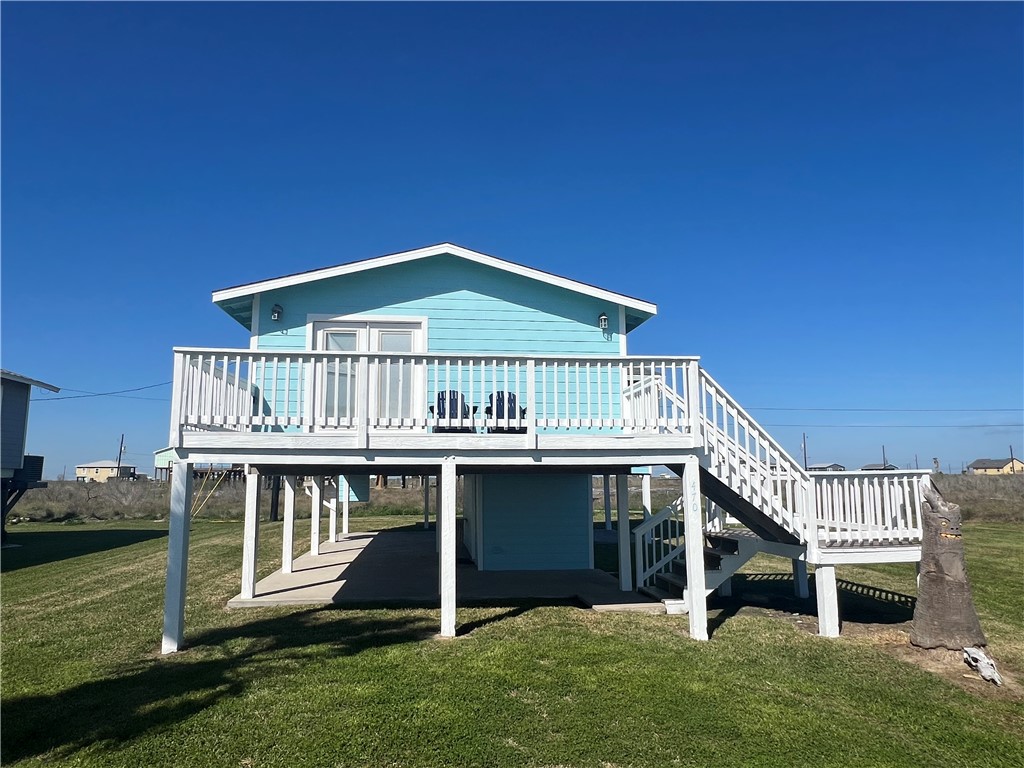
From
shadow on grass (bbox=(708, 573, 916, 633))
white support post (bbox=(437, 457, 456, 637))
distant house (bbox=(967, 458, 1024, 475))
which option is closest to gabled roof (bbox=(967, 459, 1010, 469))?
distant house (bbox=(967, 458, 1024, 475))

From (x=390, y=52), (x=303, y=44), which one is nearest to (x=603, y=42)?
(x=390, y=52)

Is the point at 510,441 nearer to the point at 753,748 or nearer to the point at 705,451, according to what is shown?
the point at 705,451

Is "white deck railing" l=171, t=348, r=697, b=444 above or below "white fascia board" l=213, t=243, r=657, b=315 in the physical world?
below

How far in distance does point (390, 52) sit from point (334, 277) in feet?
14.6

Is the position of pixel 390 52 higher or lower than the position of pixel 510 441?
higher

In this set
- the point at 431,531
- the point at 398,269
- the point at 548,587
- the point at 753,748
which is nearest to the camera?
the point at 753,748

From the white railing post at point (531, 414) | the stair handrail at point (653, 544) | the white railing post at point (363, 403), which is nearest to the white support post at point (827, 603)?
the stair handrail at point (653, 544)

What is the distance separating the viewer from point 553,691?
5.51m

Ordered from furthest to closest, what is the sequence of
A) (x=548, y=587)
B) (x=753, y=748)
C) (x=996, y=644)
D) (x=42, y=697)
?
1. (x=548, y=587)
2. (x=996, y=644)
3. (x=42, y=697)
4. (x=753, y=748)

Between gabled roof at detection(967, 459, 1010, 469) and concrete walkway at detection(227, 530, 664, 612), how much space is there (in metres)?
94.2

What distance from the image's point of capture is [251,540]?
9742 mm

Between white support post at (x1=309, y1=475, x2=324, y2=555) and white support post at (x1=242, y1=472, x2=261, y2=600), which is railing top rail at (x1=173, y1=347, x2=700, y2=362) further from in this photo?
white support post at (x1=309, y1=475, x2=324, y2=555)

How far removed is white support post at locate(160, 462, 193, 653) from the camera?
22.3 feet

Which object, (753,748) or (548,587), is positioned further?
(548,587)
